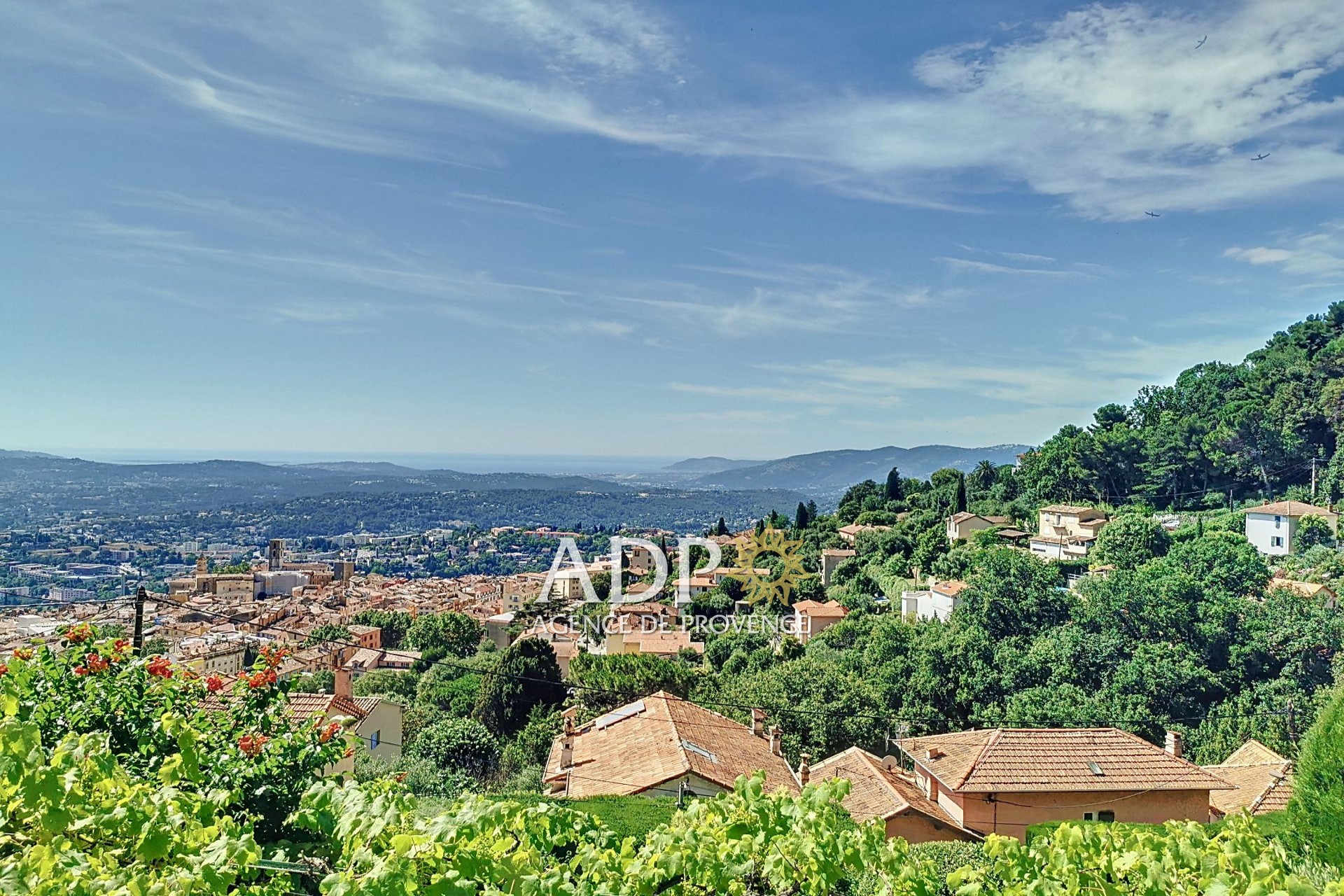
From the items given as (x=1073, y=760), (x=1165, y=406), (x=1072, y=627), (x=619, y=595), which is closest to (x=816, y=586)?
(x=619, y=595)

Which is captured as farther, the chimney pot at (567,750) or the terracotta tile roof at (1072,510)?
the terracotta tile roof at (1072,510)

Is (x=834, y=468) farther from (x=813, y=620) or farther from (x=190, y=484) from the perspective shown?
(x=813, y=620)

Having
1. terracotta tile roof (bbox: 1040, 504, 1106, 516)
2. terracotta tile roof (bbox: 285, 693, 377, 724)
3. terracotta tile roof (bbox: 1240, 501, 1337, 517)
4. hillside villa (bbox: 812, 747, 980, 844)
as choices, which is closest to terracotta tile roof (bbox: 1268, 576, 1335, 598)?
terracotta tile roof (bbox: 1240, 501, 1337, 517)

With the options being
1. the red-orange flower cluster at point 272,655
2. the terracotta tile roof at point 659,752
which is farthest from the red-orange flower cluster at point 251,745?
the terracotta tile roof at point 659,752

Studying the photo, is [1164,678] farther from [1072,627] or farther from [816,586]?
[816,586]

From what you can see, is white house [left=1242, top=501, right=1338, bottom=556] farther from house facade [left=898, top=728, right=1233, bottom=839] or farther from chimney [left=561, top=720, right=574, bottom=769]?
chimney [left=561, top=720, right=574, bottom=769]

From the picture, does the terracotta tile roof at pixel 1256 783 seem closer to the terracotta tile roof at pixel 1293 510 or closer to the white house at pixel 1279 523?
the white house at pixel 1279 523
